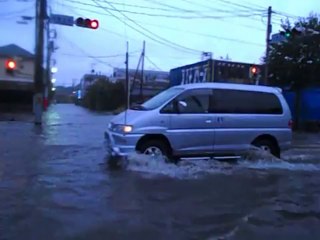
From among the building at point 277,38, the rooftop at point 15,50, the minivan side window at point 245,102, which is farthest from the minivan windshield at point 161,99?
the building at point 277,38

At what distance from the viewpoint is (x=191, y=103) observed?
13031mm

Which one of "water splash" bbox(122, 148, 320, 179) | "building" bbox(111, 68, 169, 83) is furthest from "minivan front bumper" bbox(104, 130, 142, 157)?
"building" bbox(111, 68, 169, 83)

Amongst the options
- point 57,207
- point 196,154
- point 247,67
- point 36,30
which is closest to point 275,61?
point 247,67

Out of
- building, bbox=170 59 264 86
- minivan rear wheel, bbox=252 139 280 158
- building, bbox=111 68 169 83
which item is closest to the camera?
minivan rear wheel, bbox=252 139 280 158

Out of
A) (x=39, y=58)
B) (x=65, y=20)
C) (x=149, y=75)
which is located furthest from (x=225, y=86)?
(x=149, y=75)

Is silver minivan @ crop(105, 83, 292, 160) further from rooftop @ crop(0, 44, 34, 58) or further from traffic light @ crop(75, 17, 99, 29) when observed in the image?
rooftop @ crop(0, 44, 34, 58)

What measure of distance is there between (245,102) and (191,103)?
1.57m

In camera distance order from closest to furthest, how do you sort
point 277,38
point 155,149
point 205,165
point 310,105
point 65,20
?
point 155,149 < point 205,165 < point 65,20 < point 277,38 < point 310,105

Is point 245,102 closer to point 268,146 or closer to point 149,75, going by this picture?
point 268,146

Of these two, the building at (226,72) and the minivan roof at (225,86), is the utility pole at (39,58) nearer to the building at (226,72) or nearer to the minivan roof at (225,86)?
the building at (226,72)

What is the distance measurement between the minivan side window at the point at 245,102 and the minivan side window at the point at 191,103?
217 millimetres

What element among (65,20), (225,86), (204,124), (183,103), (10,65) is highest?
(65,20)

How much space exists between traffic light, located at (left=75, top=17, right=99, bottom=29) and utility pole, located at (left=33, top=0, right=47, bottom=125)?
6787 millimetres

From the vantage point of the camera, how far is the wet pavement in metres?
7.17
